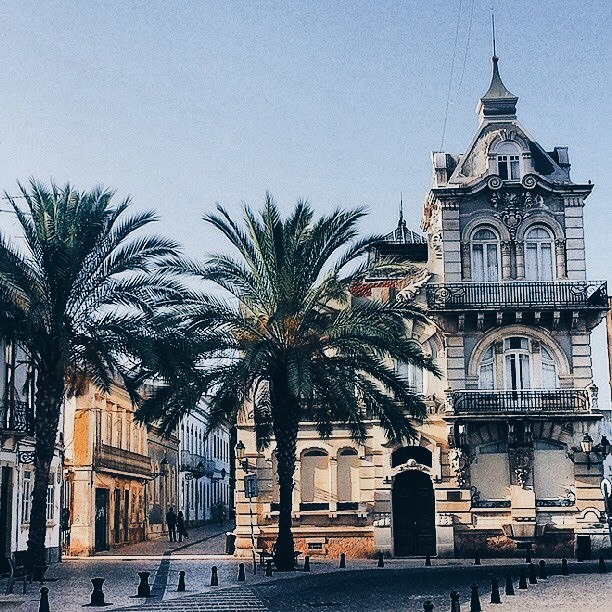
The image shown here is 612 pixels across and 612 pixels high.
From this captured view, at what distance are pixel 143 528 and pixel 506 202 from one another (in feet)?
92.4

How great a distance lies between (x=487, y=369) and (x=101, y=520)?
18.3 metres

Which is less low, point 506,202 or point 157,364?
point 506,202

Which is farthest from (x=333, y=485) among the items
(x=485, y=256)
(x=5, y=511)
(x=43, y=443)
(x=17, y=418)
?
(x=43, y=443)

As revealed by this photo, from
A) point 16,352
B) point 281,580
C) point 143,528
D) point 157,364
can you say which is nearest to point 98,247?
point 157,364

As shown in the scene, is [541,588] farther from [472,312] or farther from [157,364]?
[472,312]

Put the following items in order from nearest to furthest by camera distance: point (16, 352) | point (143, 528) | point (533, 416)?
1. point (16, 352)
2. point (533, 416)
3. point (143, 528)

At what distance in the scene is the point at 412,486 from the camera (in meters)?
37.1

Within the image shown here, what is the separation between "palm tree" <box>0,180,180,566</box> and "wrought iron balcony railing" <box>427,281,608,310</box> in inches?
455

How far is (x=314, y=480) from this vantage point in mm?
37406

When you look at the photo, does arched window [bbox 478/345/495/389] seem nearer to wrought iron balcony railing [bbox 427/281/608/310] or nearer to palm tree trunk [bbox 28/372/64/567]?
wrought iron balcony railing [bbox 427/281/608/310]

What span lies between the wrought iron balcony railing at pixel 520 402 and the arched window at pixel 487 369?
1.80 feet

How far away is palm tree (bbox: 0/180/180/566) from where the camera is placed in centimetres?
2762

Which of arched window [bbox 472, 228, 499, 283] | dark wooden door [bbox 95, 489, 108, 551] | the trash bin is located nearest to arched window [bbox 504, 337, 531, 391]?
arched window [bbox 472, 228, 499, 283]

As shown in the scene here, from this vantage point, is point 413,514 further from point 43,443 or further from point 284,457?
point 43,443
